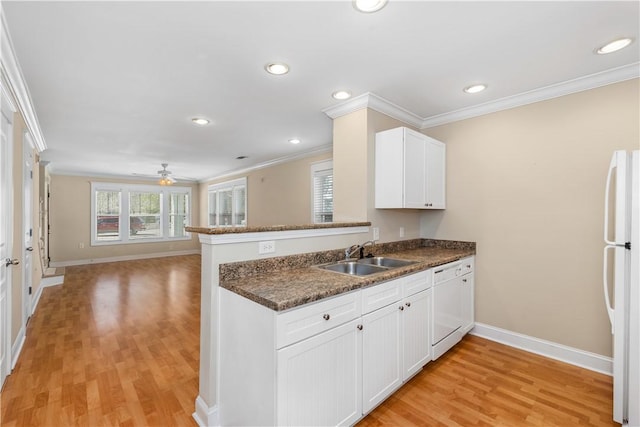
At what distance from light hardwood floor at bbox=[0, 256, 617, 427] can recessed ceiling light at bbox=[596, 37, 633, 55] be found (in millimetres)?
2431

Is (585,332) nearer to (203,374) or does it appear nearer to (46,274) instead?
(203,374)

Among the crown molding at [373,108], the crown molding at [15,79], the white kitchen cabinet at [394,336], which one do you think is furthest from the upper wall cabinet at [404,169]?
the crown molding at [15,79]

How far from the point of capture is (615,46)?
76.6 inches

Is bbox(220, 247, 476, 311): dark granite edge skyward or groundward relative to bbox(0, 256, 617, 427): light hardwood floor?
skyward

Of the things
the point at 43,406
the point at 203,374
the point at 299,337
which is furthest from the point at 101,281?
the point at 299,337

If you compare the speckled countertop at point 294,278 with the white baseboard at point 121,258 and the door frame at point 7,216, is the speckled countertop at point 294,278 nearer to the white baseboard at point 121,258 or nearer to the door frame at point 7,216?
the door frame at point 7,216

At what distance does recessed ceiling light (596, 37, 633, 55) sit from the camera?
1883 millimetres

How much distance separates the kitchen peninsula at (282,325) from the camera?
56.2 inches

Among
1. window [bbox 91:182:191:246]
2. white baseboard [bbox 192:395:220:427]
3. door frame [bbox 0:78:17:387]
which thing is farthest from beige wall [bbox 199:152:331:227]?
door frame [bbox 0:78:17:387]

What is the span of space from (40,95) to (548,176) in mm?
4730

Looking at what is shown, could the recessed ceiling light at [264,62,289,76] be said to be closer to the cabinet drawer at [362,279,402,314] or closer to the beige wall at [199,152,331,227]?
the cabinet drawer at [362,279,402,314]

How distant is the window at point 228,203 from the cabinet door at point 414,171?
449 centimetres

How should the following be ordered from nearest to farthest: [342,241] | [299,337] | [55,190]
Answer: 1. [299,337]
2. [342,241]
3. [55,190]

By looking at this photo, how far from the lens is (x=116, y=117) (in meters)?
3.32
